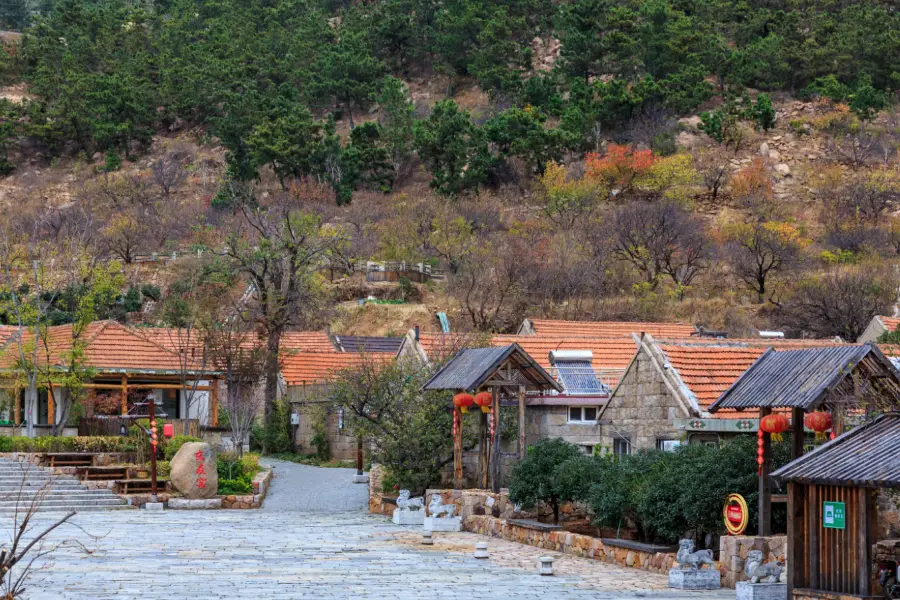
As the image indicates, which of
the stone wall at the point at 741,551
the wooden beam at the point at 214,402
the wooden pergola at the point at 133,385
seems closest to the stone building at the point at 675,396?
the stone wall at the point at 741,551

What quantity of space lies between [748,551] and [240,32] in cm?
8443

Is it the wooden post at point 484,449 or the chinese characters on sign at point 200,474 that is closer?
the wooden post at point 484,449

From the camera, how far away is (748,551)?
52.1ft

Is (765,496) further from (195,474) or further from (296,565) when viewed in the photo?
(195,474)

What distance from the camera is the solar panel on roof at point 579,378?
27.3m

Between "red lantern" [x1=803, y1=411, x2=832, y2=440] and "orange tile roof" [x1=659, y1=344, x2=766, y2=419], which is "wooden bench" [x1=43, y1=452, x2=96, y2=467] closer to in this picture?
"orange tile roof" [x1=659, y1=344, x2=766, y2=419]

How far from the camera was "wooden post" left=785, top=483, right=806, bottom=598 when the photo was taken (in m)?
14.1

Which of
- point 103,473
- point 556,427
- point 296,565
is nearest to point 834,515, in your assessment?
point 296,565

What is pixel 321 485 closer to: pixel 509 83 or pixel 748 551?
pixel 748 551

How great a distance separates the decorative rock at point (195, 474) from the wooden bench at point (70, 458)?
285cm

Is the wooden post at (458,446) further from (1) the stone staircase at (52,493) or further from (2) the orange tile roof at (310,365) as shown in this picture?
(2) the orange tile roof at (310,365)

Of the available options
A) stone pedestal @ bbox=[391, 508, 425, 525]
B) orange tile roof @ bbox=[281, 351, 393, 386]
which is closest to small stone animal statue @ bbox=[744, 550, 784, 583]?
stone pedestal @ bbox=[391, 508, 425, 525]

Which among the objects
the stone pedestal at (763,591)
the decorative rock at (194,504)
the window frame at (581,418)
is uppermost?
the window frame at (581,418)

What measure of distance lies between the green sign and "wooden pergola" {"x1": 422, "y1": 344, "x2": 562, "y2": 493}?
1043 cm
